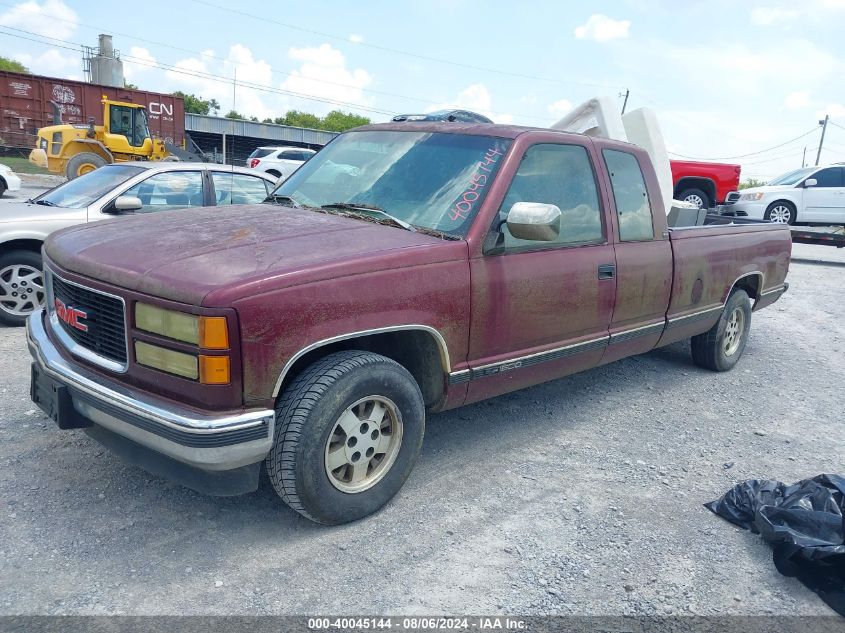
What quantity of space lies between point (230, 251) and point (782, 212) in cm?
1557

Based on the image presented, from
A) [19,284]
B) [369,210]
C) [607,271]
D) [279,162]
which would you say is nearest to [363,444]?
[369,210]

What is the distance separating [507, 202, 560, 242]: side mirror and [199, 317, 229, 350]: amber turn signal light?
1.53 meters

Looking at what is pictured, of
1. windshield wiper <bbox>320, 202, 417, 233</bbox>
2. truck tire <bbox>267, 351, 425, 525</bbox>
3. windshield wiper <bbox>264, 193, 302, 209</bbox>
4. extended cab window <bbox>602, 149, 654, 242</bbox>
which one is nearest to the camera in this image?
truck tire <bbox>267, 351, 425, 525</bbox>

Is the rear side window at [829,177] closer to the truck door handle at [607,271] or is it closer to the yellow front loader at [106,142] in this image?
the truck door handle at [607,271]

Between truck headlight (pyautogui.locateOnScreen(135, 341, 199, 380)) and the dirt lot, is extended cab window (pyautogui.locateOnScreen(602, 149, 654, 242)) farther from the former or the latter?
truck headlight (pyautogui.locateOnScreen(135, 341, 199, 380))

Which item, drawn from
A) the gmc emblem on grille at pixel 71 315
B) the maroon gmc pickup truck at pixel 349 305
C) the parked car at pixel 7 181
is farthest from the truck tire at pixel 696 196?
the gmc emblem on grille at pixel 71 315

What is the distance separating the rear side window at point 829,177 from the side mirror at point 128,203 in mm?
14704

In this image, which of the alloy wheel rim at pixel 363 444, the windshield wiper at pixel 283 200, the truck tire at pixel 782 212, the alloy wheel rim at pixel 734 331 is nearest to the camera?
the alloy wheel rim at pixel 363 444

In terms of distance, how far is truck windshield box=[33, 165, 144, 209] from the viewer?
6.32 m

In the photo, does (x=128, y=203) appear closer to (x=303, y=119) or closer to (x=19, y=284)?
(x=19, y=284)

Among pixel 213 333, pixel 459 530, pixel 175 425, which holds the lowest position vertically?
pixel 459 530

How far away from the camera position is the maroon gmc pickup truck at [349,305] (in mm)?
2699

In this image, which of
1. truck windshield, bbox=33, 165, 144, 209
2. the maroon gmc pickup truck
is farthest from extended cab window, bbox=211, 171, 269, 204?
the maroon gmc pickup truck

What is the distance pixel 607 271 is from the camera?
13.9 ft
